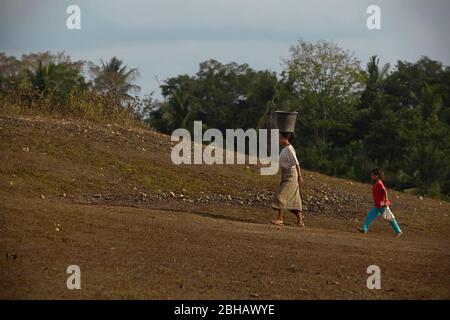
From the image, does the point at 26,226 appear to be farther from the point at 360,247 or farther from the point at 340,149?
the point at 340,149

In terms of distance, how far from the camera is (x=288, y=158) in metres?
12.6

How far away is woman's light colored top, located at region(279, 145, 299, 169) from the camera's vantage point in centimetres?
1254

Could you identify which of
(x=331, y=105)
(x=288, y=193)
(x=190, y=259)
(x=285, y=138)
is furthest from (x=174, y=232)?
(x=331, y=105)

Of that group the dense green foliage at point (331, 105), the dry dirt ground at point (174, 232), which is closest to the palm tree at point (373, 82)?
the dense green foliage at point (331, 105)

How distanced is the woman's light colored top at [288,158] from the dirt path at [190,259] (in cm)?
114

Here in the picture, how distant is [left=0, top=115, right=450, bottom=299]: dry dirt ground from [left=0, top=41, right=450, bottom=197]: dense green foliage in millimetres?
23104

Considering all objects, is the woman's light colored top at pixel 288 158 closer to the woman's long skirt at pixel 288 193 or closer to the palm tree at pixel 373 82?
the woman's long skirt at pixel 288 193

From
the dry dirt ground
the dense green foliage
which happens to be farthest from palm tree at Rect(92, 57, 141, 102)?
the dry dirt ground

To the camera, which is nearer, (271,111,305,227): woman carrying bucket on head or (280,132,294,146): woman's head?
(271,111,305,227): woman carrying bucket on head

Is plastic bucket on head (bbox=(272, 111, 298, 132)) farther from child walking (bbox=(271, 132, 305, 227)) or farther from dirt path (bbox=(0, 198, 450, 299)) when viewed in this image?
dirt path (bbox=(0, 198, 450, 299))

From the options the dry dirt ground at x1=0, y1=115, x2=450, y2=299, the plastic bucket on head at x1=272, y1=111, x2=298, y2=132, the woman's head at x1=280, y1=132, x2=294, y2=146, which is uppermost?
the plastic bucket on head at x1=272, y1=111, x2=298, y2=132

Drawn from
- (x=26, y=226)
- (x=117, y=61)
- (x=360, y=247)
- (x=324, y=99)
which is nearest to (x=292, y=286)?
(x=360, y=247)

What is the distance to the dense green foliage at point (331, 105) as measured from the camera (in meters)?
43.2
